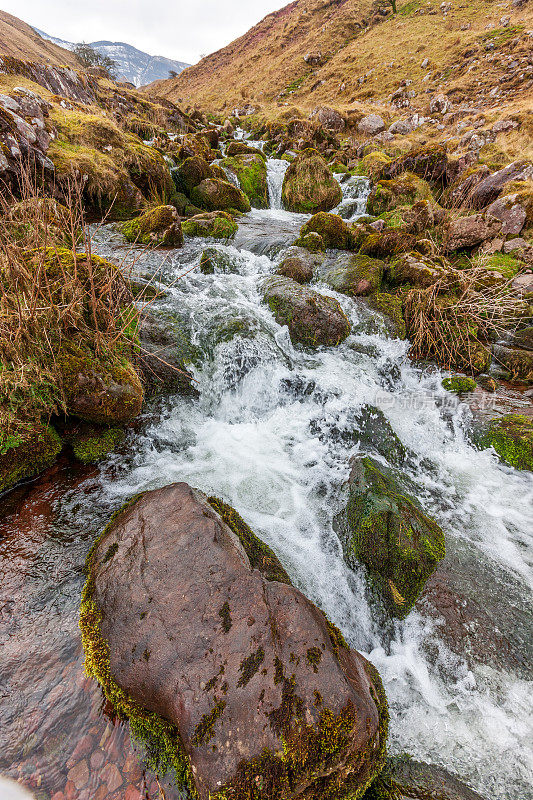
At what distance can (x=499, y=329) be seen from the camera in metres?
7.04

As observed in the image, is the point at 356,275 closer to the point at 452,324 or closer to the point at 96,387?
the point at 452,324

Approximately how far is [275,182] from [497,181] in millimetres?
9285

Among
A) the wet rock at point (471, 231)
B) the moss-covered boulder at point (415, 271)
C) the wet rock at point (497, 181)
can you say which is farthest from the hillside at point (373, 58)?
the moss-covered boulder at point (415, 271)

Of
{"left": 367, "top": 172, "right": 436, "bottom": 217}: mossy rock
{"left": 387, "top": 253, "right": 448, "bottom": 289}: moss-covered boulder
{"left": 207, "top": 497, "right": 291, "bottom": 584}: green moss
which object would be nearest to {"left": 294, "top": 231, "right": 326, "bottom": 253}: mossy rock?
{"left": 387, "top": 253, "right": 448, "bottom": 289}: moss-covered boulder

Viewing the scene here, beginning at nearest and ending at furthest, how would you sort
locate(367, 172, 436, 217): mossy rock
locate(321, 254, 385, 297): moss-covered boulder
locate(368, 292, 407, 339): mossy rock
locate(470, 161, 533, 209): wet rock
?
locate(368, 292, 407, 339): mossy rock < locate(321, 254, 385, 297): moss-covered boulder < locate(470, 161, 533, 209): wet rock < locate(367, 172, 436, 217): mossy rock

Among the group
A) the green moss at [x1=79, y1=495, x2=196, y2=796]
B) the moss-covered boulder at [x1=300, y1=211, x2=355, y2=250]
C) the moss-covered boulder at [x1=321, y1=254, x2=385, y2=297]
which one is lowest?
the green moss at [x1=79, y1=495, x2=196, y2=796]

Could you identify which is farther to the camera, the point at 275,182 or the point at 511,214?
the point at 275,182

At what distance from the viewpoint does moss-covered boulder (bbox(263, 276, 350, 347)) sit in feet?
21.3

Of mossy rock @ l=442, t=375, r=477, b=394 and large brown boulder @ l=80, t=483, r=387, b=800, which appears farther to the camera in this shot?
mossy rock @ l=442, t=375, r=477, b=394

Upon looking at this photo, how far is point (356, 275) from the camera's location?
781 cm

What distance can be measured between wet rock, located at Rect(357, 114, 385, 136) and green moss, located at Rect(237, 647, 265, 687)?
29.8 metres

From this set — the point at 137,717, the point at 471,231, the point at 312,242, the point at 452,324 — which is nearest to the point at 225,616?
the point at 137,717

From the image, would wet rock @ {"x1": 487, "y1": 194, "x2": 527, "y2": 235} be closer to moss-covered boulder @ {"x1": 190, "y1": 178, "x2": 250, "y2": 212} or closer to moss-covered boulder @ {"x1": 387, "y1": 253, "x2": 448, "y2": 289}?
moss-covered boulder @ {"x1": 387, "y1": 253, "x2": 448, "y2": 289}

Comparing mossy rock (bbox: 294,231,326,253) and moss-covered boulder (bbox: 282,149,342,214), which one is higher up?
moss-covered boulder (bbox: 282,149,342,214)
